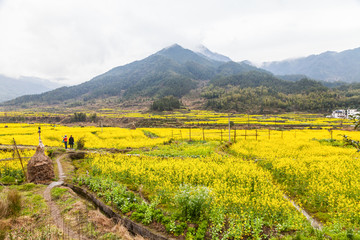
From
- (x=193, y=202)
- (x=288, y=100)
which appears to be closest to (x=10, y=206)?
(x=193, y=202)

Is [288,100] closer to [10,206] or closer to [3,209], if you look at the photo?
[10,206]

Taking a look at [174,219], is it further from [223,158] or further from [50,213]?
[223,158]

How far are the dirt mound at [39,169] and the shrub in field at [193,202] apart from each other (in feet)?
34.2

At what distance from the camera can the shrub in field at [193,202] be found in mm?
8461

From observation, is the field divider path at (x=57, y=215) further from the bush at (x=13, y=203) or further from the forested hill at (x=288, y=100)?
the forested hill at (x=288, y=100)

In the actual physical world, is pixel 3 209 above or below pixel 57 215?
above

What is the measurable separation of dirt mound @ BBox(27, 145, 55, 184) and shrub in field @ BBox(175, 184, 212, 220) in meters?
10.4

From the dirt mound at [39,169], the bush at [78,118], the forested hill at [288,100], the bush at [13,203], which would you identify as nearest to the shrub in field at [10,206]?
the bush at [13,203]

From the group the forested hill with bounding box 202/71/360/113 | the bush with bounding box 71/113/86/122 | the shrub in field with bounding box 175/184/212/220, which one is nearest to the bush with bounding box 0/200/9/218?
the shrub in field with bounding box 175/184/212/220

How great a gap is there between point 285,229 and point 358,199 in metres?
5.92

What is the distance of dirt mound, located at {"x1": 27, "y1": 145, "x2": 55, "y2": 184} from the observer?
13.7m

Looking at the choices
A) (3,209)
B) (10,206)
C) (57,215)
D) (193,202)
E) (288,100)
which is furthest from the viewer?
(288,100)

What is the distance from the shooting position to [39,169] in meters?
13.7

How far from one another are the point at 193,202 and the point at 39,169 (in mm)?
11338
